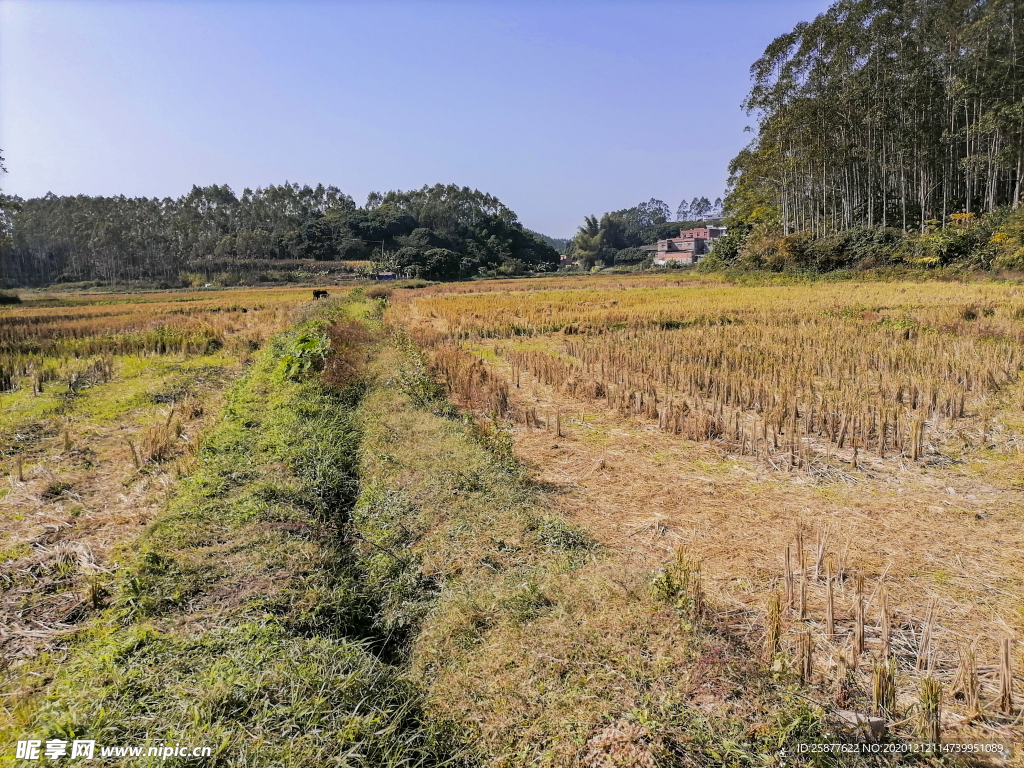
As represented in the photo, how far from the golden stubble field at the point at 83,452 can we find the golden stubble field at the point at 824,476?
352 cm

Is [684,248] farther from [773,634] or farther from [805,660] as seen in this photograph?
[805,660]

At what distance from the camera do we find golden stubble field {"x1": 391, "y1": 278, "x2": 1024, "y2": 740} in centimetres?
291

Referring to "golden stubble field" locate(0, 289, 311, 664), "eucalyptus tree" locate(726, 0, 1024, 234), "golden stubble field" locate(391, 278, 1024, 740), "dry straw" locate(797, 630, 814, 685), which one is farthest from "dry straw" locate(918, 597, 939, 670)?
"eucalyptus tree" locate(726, 0, 1024, 234)

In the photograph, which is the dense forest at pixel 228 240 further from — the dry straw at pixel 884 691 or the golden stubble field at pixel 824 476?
the dry straw at pixel 884 691

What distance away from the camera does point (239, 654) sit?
2682mm

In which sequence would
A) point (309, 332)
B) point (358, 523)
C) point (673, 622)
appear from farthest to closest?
point (309, 332) → point (358, 523) → point (673, 622)

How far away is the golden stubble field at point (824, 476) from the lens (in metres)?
2.91

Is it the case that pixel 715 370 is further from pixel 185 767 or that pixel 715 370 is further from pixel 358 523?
pixel 185 767

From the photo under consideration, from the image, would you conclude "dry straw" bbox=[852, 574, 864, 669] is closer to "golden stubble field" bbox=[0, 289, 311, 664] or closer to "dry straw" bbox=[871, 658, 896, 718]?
"dry straw" bbox=[871, 658, 896, 718]

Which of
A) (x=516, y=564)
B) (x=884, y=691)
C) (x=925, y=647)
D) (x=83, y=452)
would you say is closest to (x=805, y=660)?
(x=884, y=691)

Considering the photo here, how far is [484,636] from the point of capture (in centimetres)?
305

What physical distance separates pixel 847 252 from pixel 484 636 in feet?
119

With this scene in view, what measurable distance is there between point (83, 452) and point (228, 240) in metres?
75.2

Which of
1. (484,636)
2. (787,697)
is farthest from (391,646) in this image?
(787,697)
